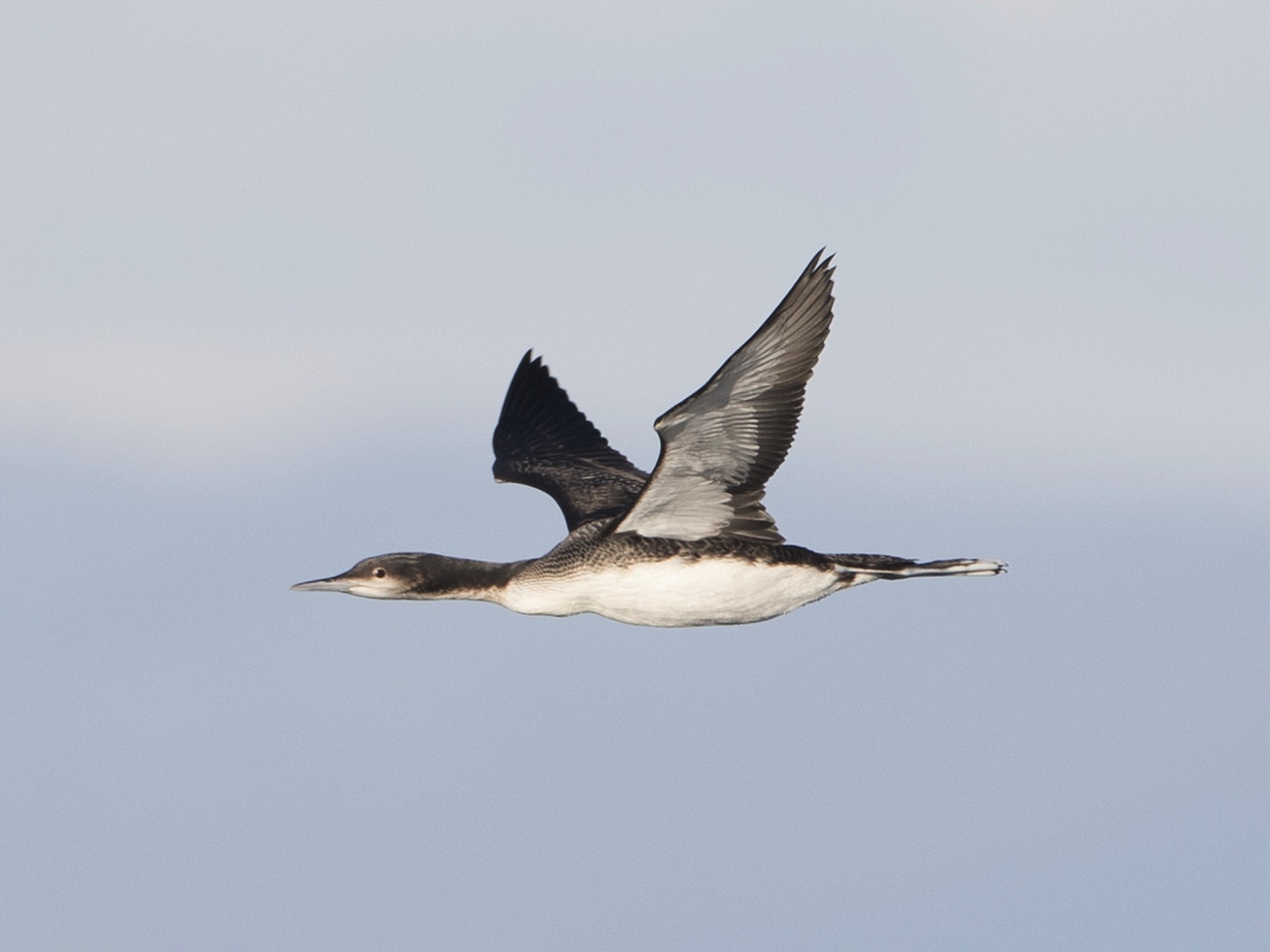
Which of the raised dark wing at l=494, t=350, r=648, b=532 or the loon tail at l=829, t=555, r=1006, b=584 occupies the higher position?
the raised dark wing at l=494, t=350, r=648, b=532

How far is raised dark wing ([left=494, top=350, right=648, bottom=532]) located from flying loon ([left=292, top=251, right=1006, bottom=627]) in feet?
6.88

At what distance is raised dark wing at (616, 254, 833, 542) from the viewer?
15672mm

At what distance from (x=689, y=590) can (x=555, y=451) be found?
6670 mm

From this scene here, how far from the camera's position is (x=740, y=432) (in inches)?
656

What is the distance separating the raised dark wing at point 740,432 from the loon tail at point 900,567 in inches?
34.8

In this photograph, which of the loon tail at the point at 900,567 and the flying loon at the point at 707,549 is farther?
the loon tail at the point at 900,567

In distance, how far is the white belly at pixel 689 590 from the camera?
699 inches

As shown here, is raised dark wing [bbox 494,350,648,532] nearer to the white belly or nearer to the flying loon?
the flying loon

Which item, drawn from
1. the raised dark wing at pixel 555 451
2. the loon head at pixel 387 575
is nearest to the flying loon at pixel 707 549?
the loon head at pixel 387 575

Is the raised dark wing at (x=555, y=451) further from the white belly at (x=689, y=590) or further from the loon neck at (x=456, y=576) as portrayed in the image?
the white belly at (x=689, y=590)

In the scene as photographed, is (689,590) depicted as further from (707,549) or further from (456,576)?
(456,576)

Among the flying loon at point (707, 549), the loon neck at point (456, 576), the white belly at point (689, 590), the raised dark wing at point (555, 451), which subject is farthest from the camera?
the raised dark wing at point (555, 451)

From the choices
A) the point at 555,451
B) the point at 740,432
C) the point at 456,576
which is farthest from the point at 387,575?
the point at 555,451

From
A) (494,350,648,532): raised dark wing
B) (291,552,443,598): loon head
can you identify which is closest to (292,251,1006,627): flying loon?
(291,552,443,598): loon head
